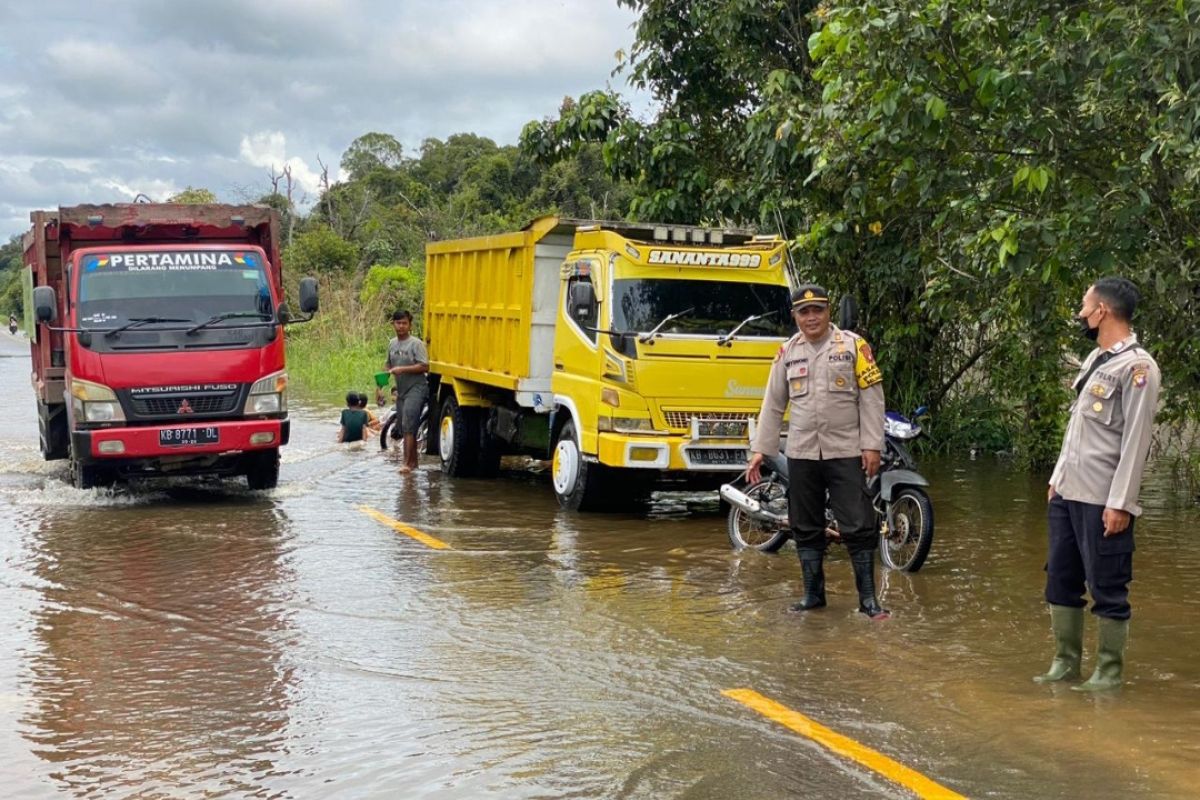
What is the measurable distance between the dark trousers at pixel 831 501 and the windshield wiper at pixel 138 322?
6464 millimetres

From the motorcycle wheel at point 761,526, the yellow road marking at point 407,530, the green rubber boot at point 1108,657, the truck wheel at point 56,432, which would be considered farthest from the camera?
the truck wheel at point 56,432

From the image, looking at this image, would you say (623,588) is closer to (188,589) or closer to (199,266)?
(188,589)

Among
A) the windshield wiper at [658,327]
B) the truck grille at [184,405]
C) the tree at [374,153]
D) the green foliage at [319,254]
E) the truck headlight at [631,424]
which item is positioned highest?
the tree at [374,153]

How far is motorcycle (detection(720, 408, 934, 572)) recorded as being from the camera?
9.16 meters

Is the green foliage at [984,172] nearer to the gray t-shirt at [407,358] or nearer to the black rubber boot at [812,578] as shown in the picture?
the black rubber boot at [812,578]

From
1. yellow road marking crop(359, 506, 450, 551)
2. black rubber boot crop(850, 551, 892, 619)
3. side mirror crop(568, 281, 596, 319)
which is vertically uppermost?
side mirror crop(568, 281, 596, 319)

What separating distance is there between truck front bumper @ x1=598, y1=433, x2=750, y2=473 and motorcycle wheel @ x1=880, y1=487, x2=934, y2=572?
6.53ft

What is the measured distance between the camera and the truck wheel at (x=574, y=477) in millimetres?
11836

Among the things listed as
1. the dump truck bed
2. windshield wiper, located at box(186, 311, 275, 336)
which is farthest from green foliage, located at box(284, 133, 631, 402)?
windshield wiper, located at box(186, 311, 275, 336)

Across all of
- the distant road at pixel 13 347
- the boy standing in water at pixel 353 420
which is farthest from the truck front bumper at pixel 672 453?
the distant road at pixel 13 347

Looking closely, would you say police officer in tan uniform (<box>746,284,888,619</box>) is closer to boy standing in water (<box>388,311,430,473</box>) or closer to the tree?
boy standing in water (<box>388,311,430,473</box>)

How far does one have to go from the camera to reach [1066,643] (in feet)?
20.6

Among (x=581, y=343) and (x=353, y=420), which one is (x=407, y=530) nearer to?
(x=581, y=343)

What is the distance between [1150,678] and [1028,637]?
0.90 meters
